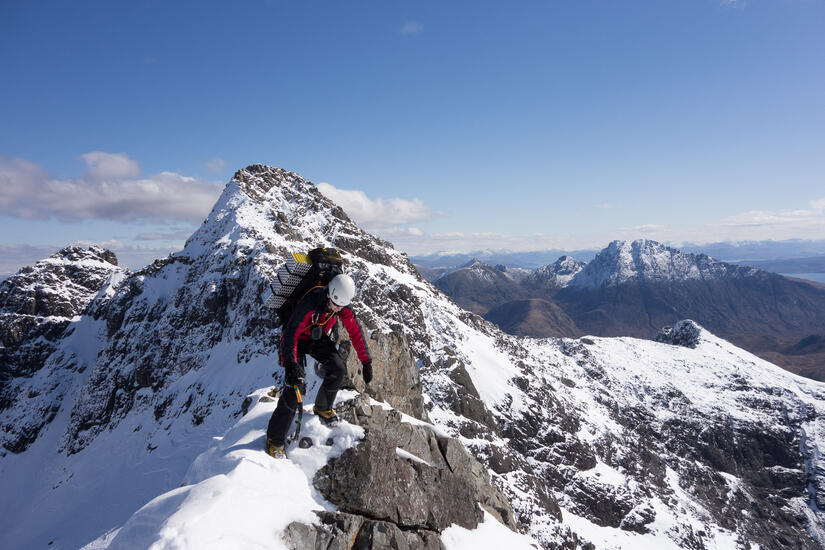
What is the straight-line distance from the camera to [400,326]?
219ft

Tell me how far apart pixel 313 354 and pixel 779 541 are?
118 metres

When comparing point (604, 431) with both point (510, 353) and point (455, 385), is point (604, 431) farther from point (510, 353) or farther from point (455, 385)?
point (455, 385)

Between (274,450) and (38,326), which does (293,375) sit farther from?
(38,326)

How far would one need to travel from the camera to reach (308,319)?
9852mm

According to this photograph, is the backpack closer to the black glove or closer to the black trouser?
the black trouser

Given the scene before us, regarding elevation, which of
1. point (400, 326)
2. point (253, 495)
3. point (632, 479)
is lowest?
point (632, 479)

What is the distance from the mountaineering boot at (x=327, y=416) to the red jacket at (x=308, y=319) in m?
2.29

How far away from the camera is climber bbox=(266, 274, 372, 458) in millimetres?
9602

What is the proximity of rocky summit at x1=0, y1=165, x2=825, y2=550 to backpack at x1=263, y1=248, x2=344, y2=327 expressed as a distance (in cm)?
379

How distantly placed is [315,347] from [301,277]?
225cm

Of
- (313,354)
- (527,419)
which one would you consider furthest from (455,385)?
(313,354)

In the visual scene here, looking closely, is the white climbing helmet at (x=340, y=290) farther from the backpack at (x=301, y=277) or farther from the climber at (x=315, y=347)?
the backpack at (x=301, y=277)

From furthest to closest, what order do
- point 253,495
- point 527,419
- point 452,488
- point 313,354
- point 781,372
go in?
point 781,372, point 527,419, point 452,488, point 313,354, point 253,495

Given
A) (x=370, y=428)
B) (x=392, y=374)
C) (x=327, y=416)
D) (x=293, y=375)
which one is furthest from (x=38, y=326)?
(x=370, y=428)
